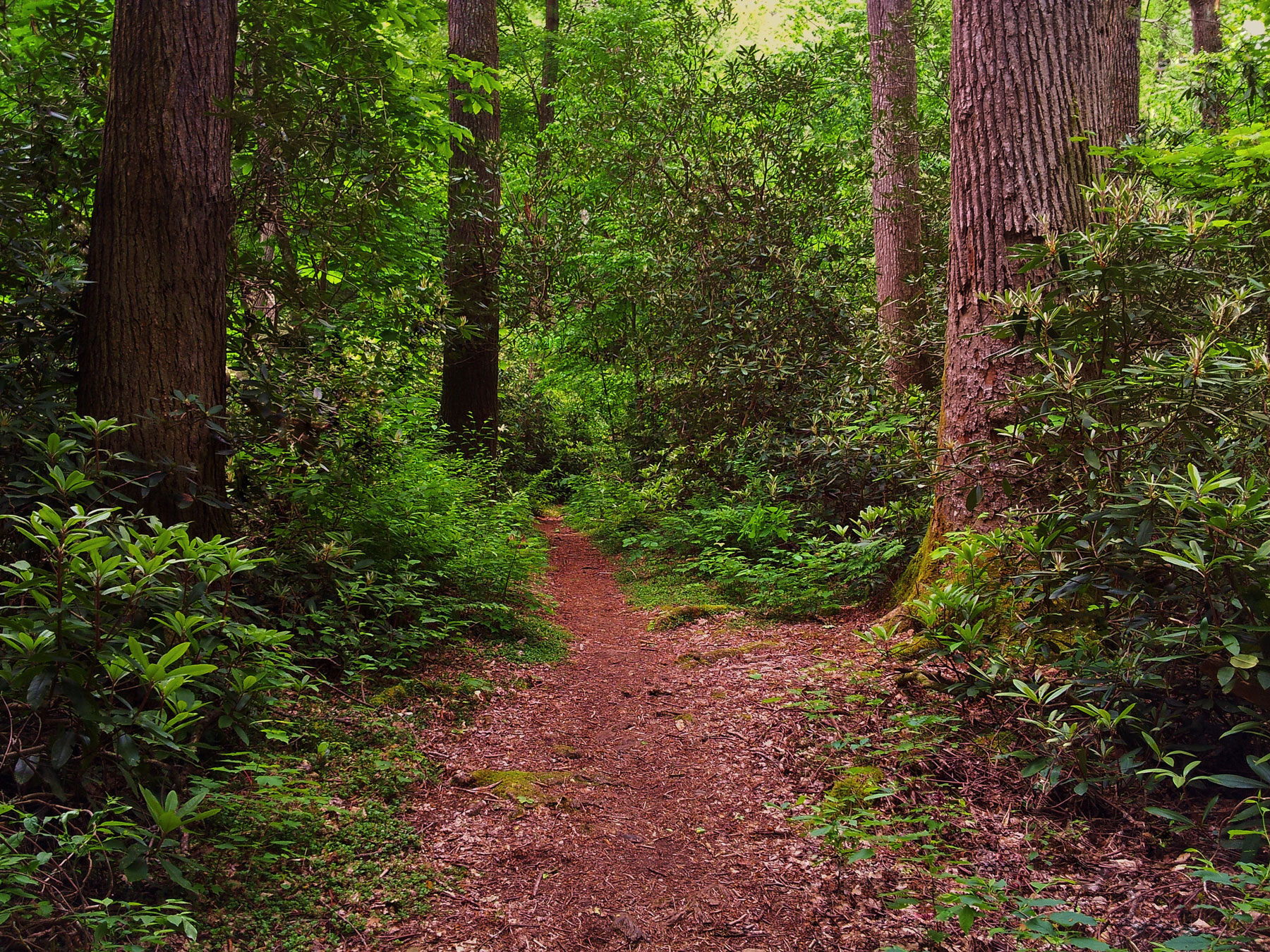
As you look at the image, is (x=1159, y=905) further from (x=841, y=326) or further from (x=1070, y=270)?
(x=841, y=326)

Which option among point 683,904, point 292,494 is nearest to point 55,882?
point 683,904

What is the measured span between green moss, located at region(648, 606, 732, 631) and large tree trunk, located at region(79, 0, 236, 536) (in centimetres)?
367

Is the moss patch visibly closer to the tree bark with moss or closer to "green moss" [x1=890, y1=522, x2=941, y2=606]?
"green moss" [x1=890, y1=522, x2=941, y2=606]

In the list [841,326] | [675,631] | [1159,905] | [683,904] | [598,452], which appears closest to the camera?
[1159,905]

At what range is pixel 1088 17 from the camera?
457 centimetres

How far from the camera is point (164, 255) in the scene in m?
3.97

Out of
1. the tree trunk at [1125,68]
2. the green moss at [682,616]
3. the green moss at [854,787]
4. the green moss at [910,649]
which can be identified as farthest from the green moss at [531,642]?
the tree trunk at [1125,68]

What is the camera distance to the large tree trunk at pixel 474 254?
859 cm

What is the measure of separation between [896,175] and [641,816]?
8.40m

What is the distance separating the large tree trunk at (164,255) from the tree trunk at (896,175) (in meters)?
6.62

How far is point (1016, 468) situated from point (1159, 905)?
7.57 feet

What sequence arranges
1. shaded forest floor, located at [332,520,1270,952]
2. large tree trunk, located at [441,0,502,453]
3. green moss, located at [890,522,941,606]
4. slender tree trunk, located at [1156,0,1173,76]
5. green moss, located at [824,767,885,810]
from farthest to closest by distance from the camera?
slender tree trunk, located at [1156,0,1173,76] < large tree trunk, located at [441,0,502,453] < green moss, located at [890,522,941,606] < green moss, located at [824,767,885,810] < shaded forest floor, located at [332,520,1270,952]

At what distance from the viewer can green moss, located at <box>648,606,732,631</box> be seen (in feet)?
21.8

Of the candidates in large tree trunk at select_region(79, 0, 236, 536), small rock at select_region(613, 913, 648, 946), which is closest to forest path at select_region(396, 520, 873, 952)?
small rock at select_region(613, 913, 648, 946)
